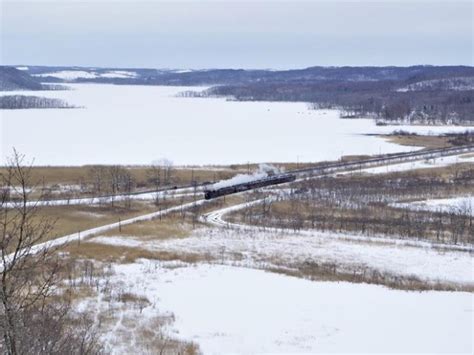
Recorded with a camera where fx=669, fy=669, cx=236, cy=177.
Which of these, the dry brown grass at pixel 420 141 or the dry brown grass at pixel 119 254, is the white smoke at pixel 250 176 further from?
the dry brown grass at pixel 420 141

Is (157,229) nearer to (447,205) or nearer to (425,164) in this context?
(447,205)

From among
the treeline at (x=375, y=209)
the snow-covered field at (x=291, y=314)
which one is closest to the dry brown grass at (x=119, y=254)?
the snow-covered field at (x=291, y=314)

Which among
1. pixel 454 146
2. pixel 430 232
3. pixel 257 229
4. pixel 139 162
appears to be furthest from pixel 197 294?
pixel 454 146

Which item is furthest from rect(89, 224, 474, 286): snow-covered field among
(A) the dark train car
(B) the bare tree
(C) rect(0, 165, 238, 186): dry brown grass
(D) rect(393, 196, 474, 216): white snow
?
(C) rect(0, 165, 238, 186): dry brown grass

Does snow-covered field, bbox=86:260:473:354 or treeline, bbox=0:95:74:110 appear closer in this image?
snow-covered field, bbox=86:260:473:354

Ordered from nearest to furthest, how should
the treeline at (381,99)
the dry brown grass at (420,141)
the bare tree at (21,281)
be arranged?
the bare tree at (21,281) < the dry brown grass at (420,141) < the treeline at (381,99)

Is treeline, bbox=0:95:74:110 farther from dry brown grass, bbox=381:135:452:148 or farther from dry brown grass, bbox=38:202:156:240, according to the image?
dry brown grass, bbox=38:202:156:240
